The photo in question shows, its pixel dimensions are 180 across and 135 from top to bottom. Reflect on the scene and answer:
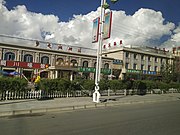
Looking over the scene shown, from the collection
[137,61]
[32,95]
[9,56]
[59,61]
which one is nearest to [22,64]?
[9,56]

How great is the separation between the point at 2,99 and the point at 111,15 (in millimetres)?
8882

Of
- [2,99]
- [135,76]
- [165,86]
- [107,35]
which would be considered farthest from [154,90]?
[135,76]

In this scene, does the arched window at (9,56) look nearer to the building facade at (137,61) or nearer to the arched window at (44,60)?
the arched window at (44,60)

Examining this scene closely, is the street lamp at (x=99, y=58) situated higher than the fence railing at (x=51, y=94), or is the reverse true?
the street lamp at (x=99, y=58)

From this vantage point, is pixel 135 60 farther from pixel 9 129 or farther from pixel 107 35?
pixel 9 129

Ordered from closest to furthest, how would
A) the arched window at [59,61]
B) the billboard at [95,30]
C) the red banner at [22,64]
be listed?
the billboard at [95,30], the red banner at [22,64], the arched window at [59,61]

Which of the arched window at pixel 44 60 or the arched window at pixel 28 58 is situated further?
the arched window at pixel 44 60

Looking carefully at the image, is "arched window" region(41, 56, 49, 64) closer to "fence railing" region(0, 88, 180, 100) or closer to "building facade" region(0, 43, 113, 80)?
"building facade" region(0, 43, 113, 80)

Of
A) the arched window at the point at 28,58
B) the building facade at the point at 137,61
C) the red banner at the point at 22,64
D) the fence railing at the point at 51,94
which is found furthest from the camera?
the building facade at the point at 137,61

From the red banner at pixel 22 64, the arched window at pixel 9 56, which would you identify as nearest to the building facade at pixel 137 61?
the red banner at pixel 22 64

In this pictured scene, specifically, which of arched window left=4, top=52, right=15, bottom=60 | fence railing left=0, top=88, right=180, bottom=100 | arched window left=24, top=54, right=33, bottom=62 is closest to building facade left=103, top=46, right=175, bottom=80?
arched window left=24, top=54, right=33, bottom=62

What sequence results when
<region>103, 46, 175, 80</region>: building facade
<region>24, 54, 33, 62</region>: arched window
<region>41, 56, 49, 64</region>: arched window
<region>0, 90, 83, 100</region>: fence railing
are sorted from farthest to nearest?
<region>103, 46, 175, 80</region>: building facade → <region>41, 56, 49, 64</region>: arched window → <region>24, 54, 33, 62</region>: arched window → <region>0, 90, 83, 100</region>: fence railing

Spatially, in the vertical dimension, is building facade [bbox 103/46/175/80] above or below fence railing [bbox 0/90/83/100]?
above

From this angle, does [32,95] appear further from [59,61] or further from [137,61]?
[137,61]
